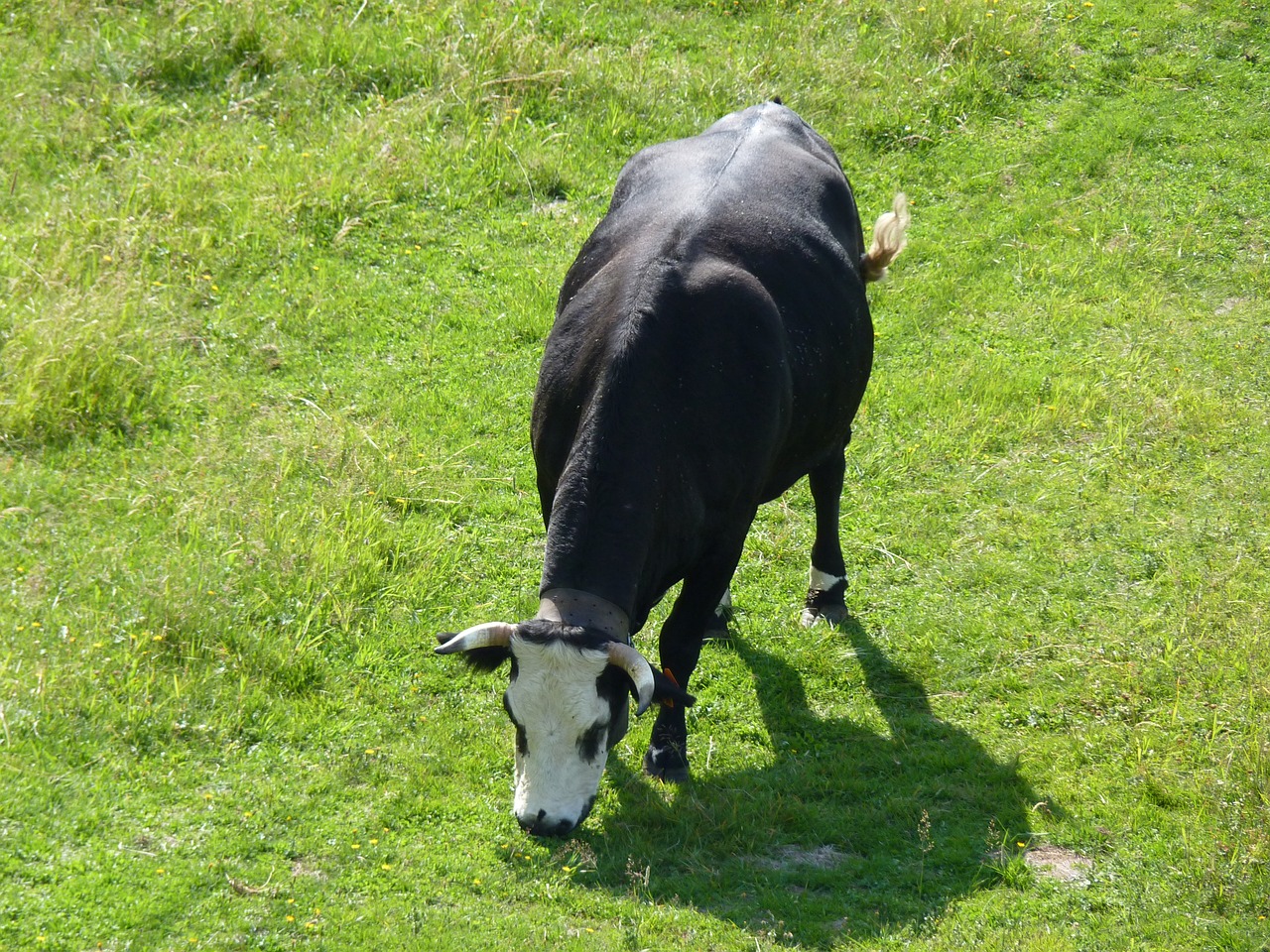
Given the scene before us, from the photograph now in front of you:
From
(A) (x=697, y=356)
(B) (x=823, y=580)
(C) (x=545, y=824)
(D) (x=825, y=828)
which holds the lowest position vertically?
(B) (x=823, y=580)

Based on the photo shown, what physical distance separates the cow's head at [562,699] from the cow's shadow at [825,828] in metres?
0.63

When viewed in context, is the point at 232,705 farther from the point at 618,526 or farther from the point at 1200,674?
the point at 1200,674

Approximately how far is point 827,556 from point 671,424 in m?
2.25

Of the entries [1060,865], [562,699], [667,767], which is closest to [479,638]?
[562,699]

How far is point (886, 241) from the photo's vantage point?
7.99m

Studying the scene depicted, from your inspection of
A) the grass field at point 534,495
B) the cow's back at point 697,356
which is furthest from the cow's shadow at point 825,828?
the cow's back at point 697,356

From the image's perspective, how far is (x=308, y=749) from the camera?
22.0 feet

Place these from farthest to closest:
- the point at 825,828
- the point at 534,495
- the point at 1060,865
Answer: the point at 534,495 → the point at 825,828 → the point at 1060,865

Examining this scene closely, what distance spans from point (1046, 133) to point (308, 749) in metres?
9.55

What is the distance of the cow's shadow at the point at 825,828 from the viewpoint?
5.78 meters

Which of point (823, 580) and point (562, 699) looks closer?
Answer: point (562, 699)

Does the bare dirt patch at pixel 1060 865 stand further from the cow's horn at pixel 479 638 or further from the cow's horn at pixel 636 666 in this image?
the cow's horn at pixel 479 638

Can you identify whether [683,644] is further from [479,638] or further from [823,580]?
[823,580]

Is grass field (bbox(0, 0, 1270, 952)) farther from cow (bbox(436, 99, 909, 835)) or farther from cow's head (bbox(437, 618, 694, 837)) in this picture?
cow (bbox(436, 99, 909, 835))
